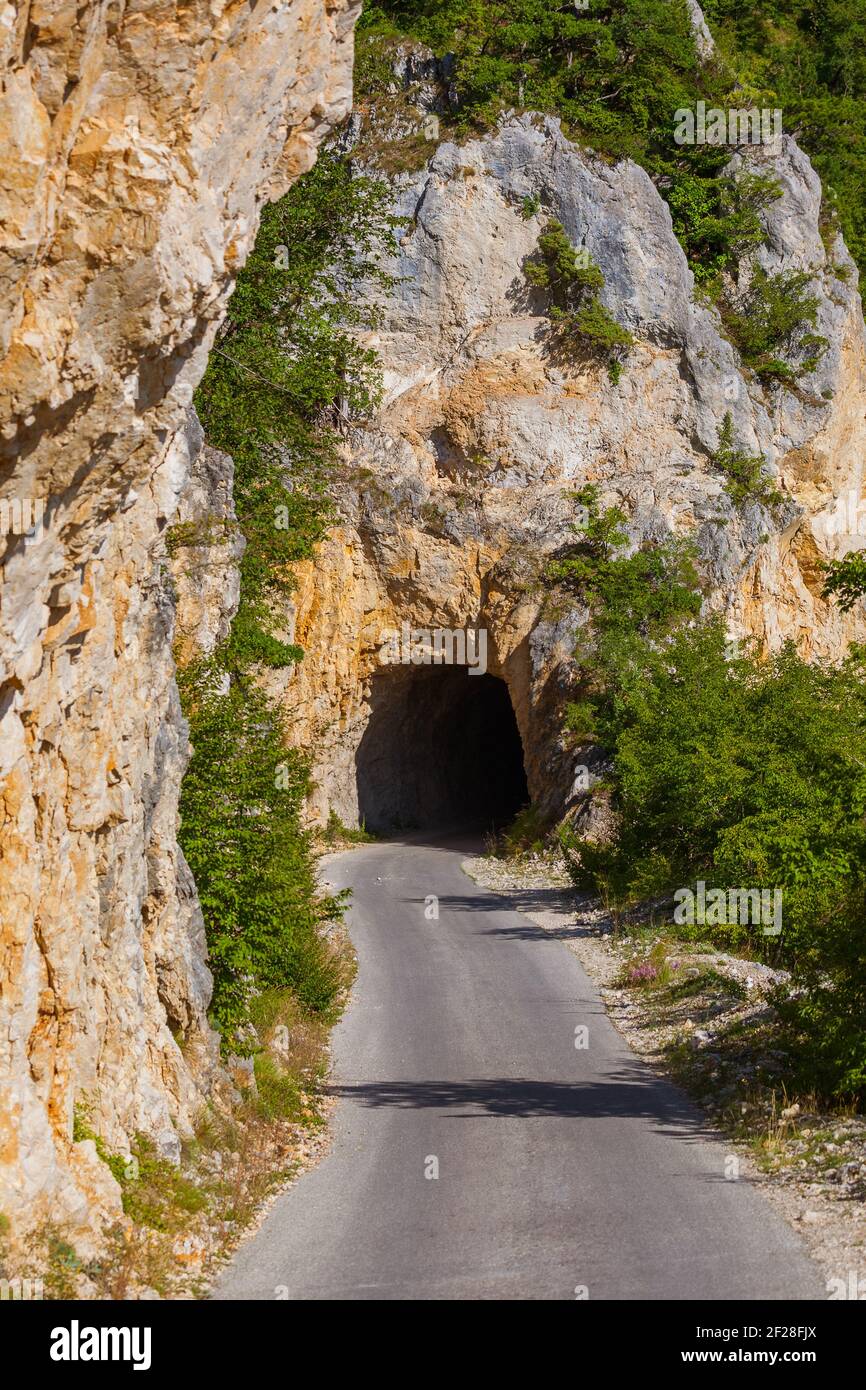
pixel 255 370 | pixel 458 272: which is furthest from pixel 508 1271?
pixel 458 272

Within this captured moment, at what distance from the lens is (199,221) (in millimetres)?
7551

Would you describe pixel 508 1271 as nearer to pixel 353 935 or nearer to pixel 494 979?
pixel 494 979

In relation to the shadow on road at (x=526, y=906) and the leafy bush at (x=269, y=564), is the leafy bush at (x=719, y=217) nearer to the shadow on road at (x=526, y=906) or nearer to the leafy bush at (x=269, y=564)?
the leafy bush at (x=269, y=564)

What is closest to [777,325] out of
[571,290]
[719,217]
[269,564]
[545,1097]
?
[719,217]

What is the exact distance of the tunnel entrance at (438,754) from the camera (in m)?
36.9

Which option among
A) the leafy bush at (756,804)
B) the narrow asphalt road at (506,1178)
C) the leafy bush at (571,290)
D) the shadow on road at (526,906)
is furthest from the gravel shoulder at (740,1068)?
the leafy bush at (571,290)

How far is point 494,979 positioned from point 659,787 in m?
5.45

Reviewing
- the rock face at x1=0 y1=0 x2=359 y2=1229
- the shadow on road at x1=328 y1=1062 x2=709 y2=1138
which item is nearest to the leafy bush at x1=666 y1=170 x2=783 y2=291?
the shadow on road at x1=328 y1=1062 x2=709 y2=1138

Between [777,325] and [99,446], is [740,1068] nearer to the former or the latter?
[99,446]

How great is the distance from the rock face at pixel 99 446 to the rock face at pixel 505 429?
2241 cm

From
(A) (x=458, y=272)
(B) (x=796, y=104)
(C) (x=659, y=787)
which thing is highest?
(B) (x=796, y=104)

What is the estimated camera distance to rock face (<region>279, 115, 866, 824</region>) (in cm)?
3291

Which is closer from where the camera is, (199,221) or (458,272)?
(199,221)

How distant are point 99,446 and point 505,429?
2645 cm
